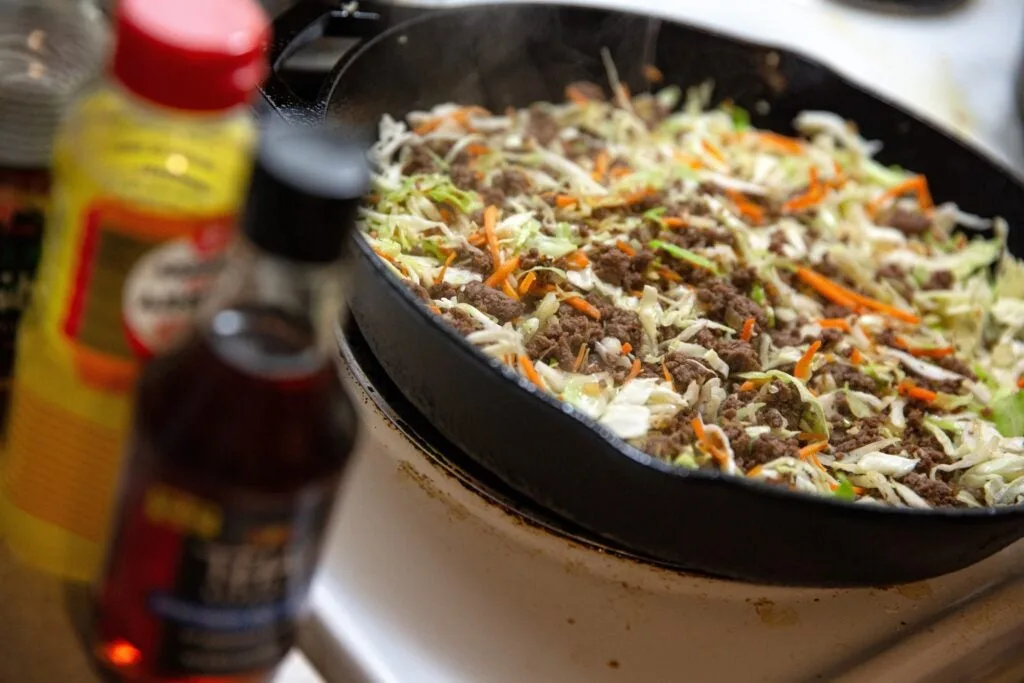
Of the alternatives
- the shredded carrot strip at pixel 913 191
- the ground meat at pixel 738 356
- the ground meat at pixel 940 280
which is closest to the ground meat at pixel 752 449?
the ground meat at pixel 738 356

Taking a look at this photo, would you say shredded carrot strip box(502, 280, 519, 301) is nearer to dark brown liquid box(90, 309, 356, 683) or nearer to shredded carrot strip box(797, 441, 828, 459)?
shredded carrot strip box(797, 441, 828, 459)

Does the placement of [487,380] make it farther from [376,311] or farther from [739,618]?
[739,618]

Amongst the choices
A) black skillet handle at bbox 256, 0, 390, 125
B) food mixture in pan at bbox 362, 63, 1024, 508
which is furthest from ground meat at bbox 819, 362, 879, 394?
black skillet handle at bbox 256, 0, 390, 125

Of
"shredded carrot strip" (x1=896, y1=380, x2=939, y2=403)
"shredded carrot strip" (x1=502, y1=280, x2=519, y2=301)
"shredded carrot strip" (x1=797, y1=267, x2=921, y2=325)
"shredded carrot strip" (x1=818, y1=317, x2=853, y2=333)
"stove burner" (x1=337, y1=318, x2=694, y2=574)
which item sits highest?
"shredded carrot strip" (x1=797, y1=267, x2=921, y2=325)

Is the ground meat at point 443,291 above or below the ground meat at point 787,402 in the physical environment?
below

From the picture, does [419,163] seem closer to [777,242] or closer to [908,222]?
[777,242]

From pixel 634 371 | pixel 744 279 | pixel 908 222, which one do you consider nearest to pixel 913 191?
pixel 908 222

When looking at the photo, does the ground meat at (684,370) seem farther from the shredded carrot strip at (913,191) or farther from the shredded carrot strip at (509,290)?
the shredded carrot strip at (913,191)
